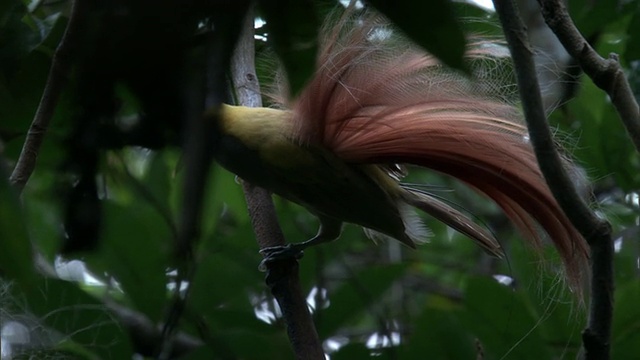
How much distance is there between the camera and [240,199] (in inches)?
93.0

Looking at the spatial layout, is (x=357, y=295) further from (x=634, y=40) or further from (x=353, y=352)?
(x=634, y=40)

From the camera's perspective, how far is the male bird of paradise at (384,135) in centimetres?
155

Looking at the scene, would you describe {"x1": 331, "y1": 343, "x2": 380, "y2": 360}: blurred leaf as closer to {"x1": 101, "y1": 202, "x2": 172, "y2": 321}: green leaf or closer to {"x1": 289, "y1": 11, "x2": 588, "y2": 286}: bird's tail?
{"x1": 101, "y1": 202, "x2": 172, "y2": 321}: green leaf

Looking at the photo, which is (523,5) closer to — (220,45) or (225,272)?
(225,272)

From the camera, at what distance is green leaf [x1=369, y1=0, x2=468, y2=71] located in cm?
64

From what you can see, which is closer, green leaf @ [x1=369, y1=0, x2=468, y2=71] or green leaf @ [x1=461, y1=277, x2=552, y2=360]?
green leaf @ [x1=369, y1=0, x2=468, y2=71]

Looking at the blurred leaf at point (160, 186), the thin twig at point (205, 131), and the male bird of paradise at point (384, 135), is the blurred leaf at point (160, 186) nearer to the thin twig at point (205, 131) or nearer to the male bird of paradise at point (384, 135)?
the male bird of paradise at point (384, 135)

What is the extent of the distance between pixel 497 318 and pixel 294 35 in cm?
149

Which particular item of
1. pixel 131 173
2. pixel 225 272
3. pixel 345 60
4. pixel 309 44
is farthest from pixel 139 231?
pixel 309 44

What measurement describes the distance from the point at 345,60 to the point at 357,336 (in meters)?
1.33

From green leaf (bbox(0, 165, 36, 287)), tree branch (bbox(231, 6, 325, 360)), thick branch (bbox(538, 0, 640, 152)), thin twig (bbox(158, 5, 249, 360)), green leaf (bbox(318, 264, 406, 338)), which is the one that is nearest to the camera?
thin twig (bbox(158, 5, 249, 360))

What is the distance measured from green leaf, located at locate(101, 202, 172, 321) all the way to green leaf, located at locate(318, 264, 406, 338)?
41cm

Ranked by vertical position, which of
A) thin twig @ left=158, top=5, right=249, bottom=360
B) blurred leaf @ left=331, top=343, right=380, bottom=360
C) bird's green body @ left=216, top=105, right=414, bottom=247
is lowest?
blurred leaf @ left=331, top=343, right=380, bottom=360

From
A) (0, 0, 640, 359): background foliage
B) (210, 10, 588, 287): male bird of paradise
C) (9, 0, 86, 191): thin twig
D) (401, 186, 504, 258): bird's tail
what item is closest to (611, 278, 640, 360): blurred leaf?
(0, 0, 640, 359): background foliage
